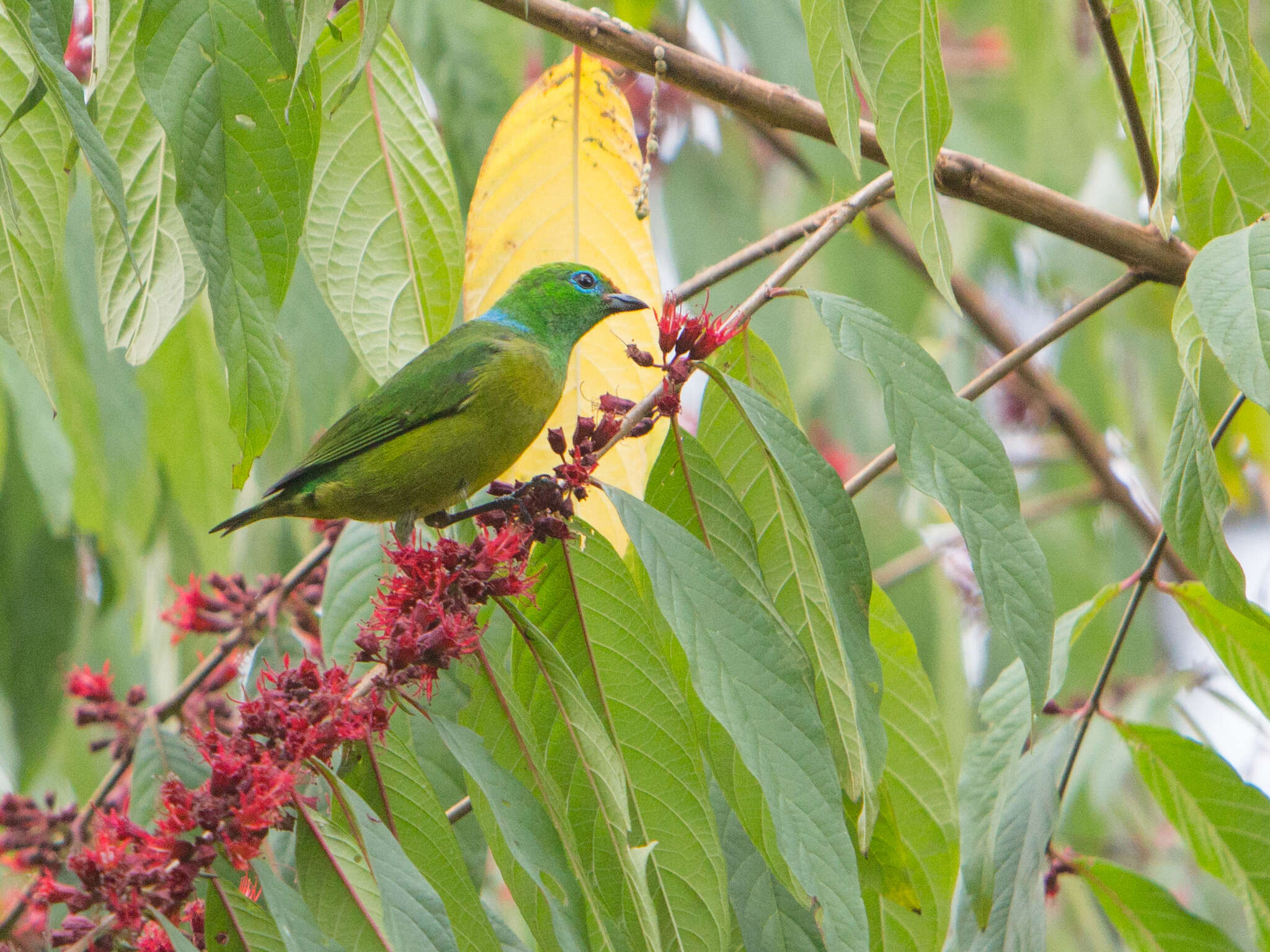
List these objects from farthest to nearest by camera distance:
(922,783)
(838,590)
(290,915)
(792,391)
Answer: (792,391) < (922,783) < (838,590) < (290,915)

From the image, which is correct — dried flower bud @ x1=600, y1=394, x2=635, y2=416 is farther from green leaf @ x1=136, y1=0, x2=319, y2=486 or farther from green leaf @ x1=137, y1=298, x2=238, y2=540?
green leaf @ x1=137, y1=298, x2=238, y2=540

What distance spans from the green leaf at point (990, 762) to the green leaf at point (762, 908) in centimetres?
42

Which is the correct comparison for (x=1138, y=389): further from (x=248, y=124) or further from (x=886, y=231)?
(x=248, y=124)

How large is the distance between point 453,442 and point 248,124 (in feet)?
5.19

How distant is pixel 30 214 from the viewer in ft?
7.05

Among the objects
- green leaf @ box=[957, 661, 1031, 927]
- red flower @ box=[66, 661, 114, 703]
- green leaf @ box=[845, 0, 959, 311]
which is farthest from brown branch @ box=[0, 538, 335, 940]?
green leaf @ box=[845, 0, 959, 311]

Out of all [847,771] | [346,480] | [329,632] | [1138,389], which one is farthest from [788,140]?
[847,771]

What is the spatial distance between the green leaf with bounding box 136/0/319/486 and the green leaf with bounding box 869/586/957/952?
1.18 m

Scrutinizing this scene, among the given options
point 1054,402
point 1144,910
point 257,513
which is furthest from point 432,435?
point 1054,402

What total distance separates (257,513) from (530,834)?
5.73 ft

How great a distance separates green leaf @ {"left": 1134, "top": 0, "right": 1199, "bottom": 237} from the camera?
1.89 metres

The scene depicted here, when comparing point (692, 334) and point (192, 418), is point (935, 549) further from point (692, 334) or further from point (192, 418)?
point (692, 334)

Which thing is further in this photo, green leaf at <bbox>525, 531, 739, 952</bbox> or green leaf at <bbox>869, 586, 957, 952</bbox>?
green leaf at <bbox>869, 586, 957, 952</bbox>

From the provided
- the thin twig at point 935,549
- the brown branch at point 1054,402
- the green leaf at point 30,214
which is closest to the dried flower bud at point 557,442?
the green leaf at point 30,214
